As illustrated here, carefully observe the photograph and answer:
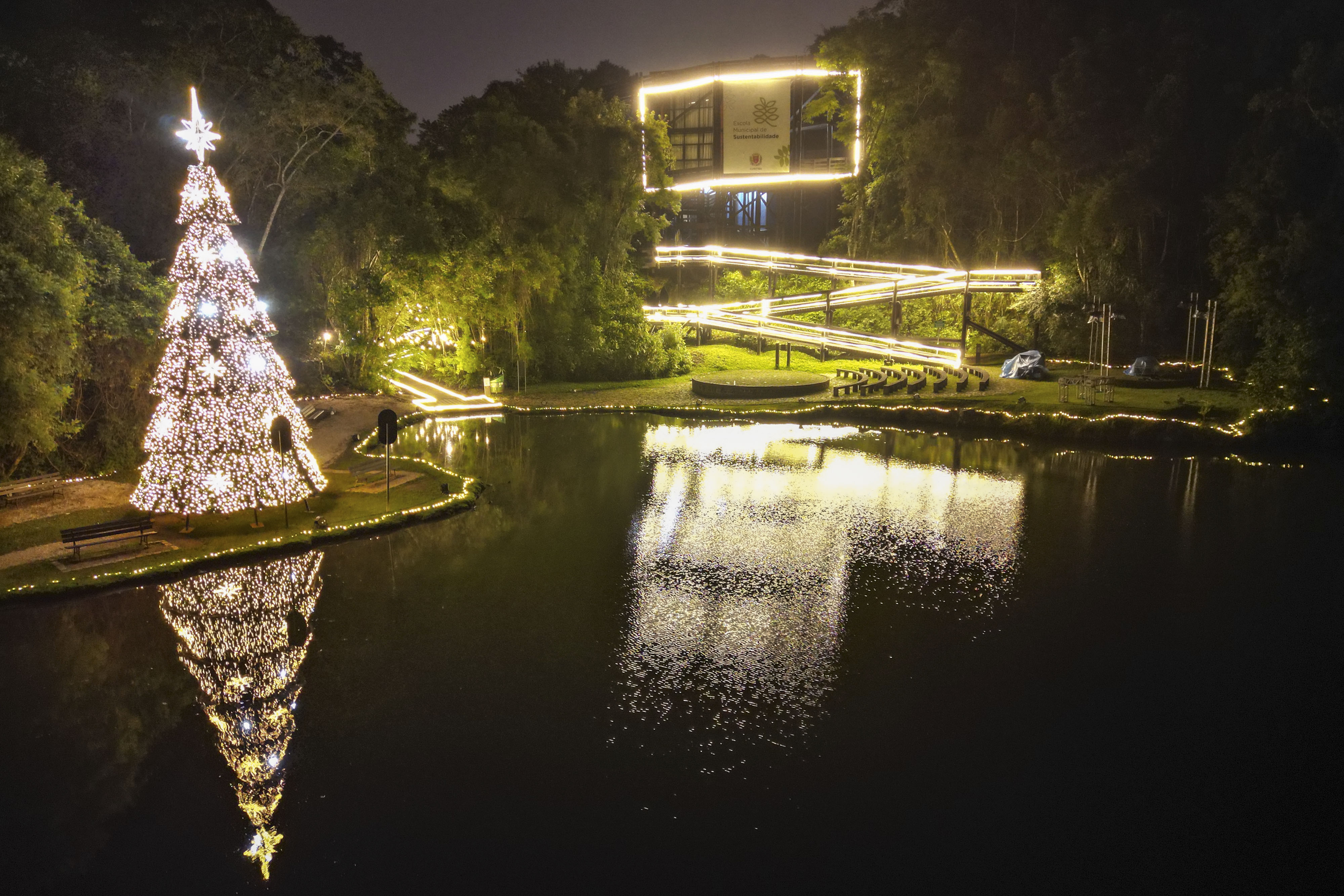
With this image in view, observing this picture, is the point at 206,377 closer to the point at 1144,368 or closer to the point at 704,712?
the point at 704,712

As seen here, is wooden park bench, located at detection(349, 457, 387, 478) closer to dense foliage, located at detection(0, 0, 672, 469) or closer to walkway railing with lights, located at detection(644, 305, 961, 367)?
dense foliage, located at detection(0, 0, 672, 469)

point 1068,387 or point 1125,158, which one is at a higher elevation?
point 1125,158

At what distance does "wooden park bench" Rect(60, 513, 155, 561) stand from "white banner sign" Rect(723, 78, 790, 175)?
38.4m

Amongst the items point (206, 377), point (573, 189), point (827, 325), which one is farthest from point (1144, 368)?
point (206, 377)

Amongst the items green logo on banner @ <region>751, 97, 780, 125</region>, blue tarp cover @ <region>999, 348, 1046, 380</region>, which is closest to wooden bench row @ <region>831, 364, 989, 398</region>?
blue tarp cover @ <region>999, 348, 1046, 380</region>

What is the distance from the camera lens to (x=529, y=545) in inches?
618

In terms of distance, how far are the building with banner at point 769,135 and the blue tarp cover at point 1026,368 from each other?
16896 millimetres

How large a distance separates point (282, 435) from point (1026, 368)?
26.4 meters

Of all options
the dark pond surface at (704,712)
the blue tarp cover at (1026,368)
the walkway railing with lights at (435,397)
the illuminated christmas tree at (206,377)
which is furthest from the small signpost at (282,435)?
the blue tarp cover at (1026,368)

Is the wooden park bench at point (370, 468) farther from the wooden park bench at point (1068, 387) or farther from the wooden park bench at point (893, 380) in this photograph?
the wooden park bench at point (1068, 387)

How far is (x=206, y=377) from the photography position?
15.9 meters

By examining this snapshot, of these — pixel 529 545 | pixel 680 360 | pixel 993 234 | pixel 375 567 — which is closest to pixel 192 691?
pixel 375 567

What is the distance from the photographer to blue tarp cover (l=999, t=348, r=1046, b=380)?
109ft

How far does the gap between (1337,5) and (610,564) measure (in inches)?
1196
